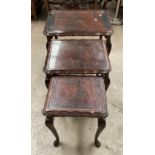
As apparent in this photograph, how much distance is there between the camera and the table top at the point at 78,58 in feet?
5.08

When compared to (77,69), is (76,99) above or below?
below

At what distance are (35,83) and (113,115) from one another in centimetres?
78

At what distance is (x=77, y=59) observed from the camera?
1632mm

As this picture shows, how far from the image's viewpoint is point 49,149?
155 centimetres

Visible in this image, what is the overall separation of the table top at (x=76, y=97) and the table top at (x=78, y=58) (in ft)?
0.25

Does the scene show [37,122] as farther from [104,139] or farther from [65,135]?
[104,139]

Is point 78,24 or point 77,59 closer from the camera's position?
point 77,59

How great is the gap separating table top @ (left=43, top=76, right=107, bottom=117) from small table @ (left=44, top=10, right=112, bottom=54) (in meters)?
0.52

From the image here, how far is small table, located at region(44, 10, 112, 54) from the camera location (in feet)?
6.13

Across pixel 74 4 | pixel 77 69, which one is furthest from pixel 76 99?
pixel 74 4

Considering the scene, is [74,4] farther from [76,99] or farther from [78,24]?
[76,99]

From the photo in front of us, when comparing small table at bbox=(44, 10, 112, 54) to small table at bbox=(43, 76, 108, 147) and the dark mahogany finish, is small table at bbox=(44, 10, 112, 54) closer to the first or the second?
small table at bbox=(43, 76, 108, 147)

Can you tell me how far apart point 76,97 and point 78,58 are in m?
0.39

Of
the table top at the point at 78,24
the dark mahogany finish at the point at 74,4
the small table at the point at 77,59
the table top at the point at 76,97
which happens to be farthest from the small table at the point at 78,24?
the dark mahogany finish at the point at 74,4
